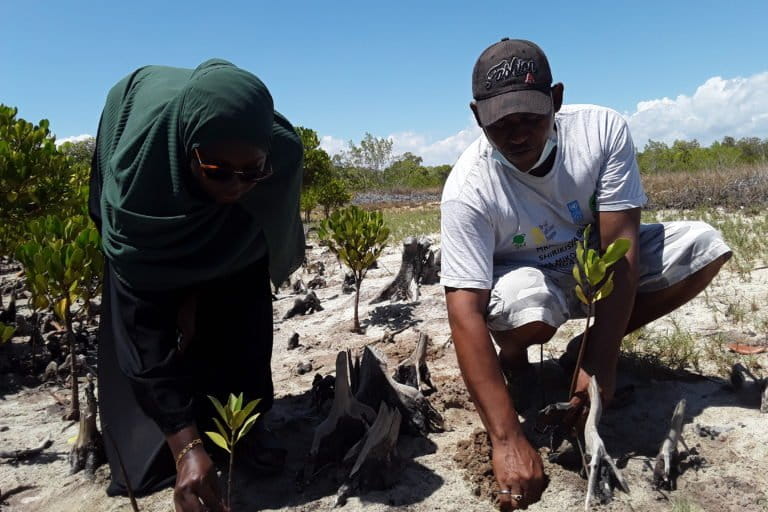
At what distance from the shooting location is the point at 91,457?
2170 millimetres

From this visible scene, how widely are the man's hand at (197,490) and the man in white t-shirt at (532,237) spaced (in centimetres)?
85

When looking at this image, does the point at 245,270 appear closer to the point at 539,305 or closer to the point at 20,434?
the point at 539,305

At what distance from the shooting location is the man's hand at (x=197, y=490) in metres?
1.64

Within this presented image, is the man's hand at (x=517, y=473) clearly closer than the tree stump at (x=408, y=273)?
Yes

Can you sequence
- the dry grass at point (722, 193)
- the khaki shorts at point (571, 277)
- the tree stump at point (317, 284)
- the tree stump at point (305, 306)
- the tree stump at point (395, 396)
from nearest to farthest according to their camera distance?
the khaki shorts at point (571, 277), the tree stump at point (395, 396), the tree stump at point (305, 306), the tree stump at point (317, 284), the dry grass at point (722, 193)

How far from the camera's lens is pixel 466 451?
6.67 feet

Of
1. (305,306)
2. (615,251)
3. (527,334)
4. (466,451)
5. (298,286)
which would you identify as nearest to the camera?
(615,251)

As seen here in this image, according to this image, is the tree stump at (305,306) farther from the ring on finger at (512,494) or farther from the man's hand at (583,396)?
the ring on finger at (512,494)

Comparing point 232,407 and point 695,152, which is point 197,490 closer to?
point 232,407

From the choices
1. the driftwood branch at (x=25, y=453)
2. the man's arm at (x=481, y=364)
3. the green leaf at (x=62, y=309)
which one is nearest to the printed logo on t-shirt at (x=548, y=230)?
the man's arm at (x=481, y=364)

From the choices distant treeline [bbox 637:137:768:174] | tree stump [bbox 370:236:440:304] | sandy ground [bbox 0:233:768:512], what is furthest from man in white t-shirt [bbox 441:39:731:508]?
distant treeline [bbox 637:137:768:174]

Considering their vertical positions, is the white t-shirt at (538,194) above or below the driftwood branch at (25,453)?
above

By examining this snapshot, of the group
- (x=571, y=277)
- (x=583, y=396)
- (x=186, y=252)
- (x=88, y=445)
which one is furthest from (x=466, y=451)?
(x=88, y=445)

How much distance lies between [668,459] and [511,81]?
4.21ft
